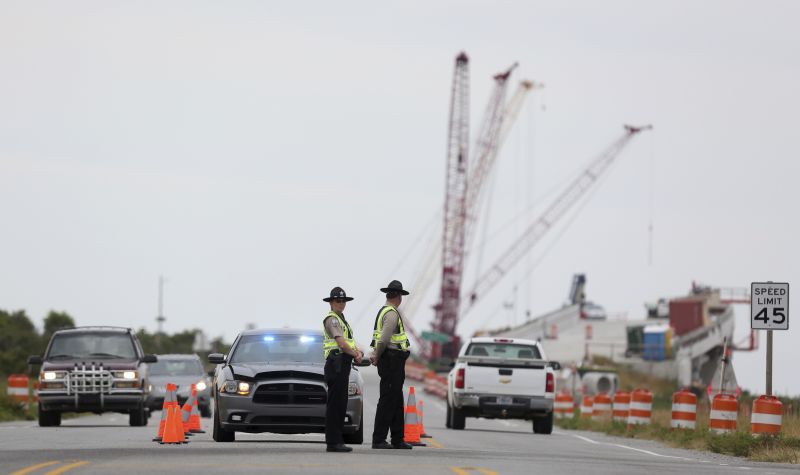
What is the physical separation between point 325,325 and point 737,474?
4.93 metres

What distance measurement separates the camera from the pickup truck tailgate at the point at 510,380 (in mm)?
32531

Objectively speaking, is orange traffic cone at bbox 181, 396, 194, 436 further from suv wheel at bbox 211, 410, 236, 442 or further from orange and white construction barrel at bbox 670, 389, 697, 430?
orange and white construction barrel at bbox 670, 389, 697, 430

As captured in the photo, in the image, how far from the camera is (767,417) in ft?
83.0

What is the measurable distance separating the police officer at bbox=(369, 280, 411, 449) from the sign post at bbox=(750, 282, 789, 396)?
28.8 ft

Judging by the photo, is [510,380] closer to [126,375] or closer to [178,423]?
[126,375]

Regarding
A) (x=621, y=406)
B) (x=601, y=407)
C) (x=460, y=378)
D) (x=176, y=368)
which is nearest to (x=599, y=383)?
(x=601, y=407)

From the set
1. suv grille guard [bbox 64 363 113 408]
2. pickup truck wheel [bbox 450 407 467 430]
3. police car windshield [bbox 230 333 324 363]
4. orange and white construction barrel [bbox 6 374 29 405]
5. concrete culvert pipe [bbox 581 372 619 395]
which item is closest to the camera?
police car windshield [bbox 230 333 324 363]

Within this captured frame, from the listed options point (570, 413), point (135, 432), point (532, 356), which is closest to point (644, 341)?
point (570, 413)

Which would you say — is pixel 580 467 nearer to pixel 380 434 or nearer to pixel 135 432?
pixel 380 434

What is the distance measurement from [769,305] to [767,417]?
7.93ft

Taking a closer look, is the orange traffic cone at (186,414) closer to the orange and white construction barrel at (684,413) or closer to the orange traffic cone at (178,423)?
the orange traffic cone at (178,423)

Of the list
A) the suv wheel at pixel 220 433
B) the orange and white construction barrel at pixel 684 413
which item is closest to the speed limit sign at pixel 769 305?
the orange and white construction barrel at pixel 684 413

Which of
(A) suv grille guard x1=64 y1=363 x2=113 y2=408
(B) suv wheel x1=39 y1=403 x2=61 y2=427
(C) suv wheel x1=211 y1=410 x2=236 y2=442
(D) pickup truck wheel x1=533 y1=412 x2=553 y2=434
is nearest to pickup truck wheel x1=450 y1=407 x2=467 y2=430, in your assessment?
(D) pickup truck wheel x1=533 y1=412 x2=553 y2=434

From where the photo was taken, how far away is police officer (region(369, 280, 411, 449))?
19562mm
